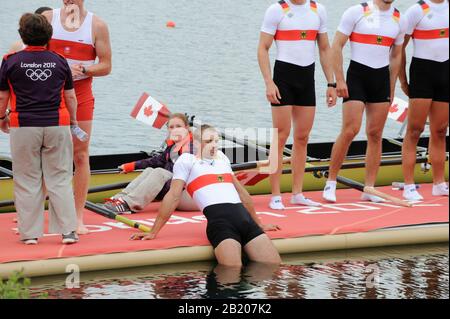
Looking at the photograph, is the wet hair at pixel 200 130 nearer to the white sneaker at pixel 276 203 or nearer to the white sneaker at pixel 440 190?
the white sneaker at pixel 276 203

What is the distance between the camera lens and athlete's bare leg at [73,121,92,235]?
8227 millimetres

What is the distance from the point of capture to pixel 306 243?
27.1 feet

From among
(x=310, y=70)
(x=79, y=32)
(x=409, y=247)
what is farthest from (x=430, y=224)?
(x=79, y=32)

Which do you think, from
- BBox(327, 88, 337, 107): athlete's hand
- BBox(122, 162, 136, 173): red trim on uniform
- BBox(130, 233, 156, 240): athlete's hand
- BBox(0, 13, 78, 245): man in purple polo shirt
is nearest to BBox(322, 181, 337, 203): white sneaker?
BBox(327, 88, 337, 107): athlete's hand

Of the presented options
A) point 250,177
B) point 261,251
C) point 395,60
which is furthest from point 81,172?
point 395,60

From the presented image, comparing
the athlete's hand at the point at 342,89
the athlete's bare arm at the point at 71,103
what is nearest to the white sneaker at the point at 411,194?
the athlete's hand at the point at 342,89

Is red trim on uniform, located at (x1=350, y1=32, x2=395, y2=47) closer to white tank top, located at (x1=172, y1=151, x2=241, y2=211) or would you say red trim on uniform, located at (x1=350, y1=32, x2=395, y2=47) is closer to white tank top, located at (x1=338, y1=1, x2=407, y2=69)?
white tank top, located at (x1=338, y1=1, x2=407, y2=69)

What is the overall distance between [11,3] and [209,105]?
973 centimetres

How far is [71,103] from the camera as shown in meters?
7.75

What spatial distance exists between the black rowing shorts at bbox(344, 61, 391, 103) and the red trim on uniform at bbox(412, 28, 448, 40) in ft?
1.30

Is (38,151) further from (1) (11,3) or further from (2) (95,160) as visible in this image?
(1) (11,3)

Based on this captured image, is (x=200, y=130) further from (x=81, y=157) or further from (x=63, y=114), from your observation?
(x=63, y=114)

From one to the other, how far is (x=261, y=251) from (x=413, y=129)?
8.24 feet

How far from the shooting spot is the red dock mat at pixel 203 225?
7660 millimetres
